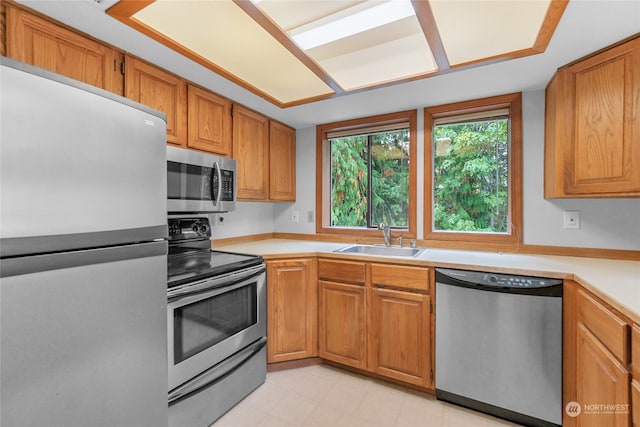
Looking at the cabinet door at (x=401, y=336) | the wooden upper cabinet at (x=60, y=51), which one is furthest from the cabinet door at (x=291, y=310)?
the wooden upper cabinet at (x=60, y=51)

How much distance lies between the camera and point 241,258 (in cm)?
Result: 194

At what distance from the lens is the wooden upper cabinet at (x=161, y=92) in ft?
5.29

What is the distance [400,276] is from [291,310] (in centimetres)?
87

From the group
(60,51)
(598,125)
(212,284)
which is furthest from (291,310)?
(598,125)

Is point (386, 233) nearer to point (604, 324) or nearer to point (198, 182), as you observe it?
point (604, 324)

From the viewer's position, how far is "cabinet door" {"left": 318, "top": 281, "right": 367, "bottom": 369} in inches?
81.4

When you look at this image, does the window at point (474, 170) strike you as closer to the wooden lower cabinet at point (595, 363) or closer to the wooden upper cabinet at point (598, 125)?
the wooden upper cabinet at point (598, 125)

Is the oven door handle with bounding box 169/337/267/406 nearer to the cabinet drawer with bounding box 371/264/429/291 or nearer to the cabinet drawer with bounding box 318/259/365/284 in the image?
the cabinet drawer with bounding box 318/259/365/284

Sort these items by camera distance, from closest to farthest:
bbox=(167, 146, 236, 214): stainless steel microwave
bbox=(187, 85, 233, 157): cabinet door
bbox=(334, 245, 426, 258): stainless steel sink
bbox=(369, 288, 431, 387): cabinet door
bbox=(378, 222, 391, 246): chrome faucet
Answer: bbox=(167, 146, 236, 214): stainless steel microwave
bbox=(369, 288, 431, 387): cabinet door
bbox=(187, 85, 233, 157): cabinet door
bbox=(334, 245, 426, 258): stainless steel sink
bbox=(378, 222, 391, 246): chrome faucet

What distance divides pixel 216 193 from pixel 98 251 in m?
1.03

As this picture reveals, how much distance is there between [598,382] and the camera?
3.94ft

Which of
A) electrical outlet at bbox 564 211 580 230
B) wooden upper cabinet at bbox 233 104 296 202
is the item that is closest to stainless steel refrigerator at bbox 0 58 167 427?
wooden upper cabinet at bbox 233 104 296 202

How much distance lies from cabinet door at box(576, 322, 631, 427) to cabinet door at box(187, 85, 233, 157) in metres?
2.44

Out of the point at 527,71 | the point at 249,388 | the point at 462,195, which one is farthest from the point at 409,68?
the point at 249,388
